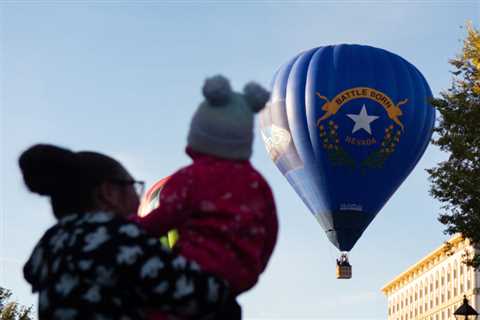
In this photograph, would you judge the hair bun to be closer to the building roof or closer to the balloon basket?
the balloon basket

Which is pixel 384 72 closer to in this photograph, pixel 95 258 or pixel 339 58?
pixel 339 58

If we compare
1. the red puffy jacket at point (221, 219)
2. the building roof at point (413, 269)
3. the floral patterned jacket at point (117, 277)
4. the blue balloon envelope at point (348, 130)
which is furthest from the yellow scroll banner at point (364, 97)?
the building roof at point (413, 269)

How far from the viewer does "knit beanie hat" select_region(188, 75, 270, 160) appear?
425cm

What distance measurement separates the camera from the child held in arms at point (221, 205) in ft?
13.1

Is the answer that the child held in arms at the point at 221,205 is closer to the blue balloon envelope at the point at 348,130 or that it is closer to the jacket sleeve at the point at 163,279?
the jacket sleeve at the point at 163,279

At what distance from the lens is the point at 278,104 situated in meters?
34.7

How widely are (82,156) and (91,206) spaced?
0.25 metres

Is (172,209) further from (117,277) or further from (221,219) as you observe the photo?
(117,277)

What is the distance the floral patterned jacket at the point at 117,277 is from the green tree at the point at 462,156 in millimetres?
19429

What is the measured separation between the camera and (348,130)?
114ft

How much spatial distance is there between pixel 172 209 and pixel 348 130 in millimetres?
30995

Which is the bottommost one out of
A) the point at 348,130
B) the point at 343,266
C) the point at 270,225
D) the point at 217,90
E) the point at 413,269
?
the point at 270,225

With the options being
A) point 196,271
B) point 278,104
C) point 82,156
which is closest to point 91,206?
point 82,156

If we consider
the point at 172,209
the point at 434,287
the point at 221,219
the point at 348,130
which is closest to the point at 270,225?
the point at 221,219
